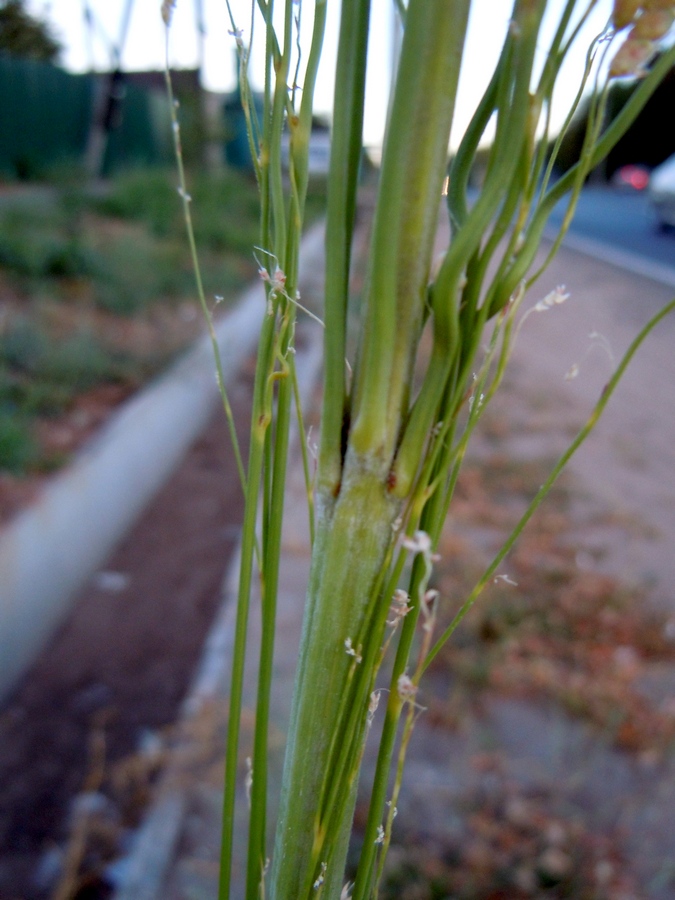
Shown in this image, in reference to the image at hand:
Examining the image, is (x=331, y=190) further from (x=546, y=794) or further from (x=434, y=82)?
(x=546, y=794)

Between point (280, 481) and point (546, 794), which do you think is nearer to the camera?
point (280, 481)

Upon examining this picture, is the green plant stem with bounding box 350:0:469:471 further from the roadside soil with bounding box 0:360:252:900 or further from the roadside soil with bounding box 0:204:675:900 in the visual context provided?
the roadside soil with bounding box 0:360:252:900

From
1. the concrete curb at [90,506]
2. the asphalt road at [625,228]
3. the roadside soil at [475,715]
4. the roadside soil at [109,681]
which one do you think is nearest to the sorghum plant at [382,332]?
the roadside soil at [475,715]

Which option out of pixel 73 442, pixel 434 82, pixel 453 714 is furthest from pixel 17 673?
pixel 434 82

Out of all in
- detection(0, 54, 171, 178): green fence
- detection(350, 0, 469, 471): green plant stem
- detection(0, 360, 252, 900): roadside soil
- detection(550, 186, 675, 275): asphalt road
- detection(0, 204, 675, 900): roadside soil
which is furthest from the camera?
detection(550, 186, 675, 275): asphalt road

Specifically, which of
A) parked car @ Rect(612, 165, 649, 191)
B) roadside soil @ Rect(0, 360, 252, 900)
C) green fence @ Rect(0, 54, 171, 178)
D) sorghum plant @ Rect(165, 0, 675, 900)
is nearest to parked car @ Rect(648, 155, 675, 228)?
parked car @ Rect(612, 165, 649, 191)

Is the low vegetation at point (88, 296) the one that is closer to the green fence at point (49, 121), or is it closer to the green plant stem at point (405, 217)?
the green plant stem at point (405, 217)
